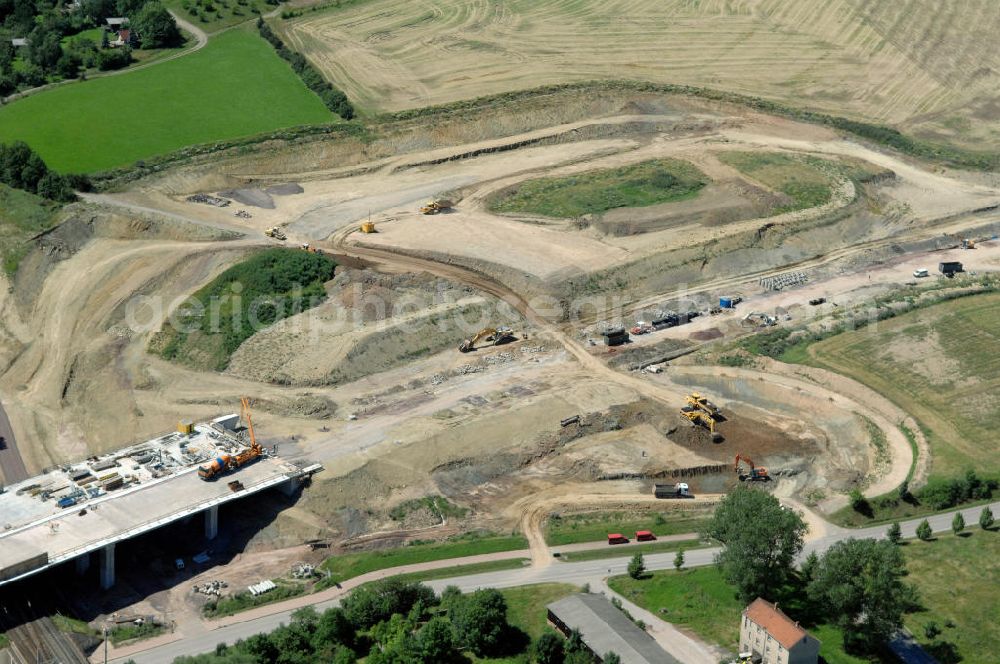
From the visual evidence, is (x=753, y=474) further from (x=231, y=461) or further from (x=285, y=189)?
(x=285, y=189)

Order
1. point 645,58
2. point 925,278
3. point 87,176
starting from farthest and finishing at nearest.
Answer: point 645,58, point 87,176, point 925,278

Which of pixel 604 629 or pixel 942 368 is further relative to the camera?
pixel 942 368

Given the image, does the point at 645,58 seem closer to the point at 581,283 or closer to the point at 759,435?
the point at 581,283

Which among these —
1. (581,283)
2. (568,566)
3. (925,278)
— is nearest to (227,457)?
(568,566)

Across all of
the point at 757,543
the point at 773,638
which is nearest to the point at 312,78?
the point at 757,543

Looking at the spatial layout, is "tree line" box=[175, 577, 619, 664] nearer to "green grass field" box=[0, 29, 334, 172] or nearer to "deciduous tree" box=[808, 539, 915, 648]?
"deciduous tree" box=[808, 539, 915, 648]
